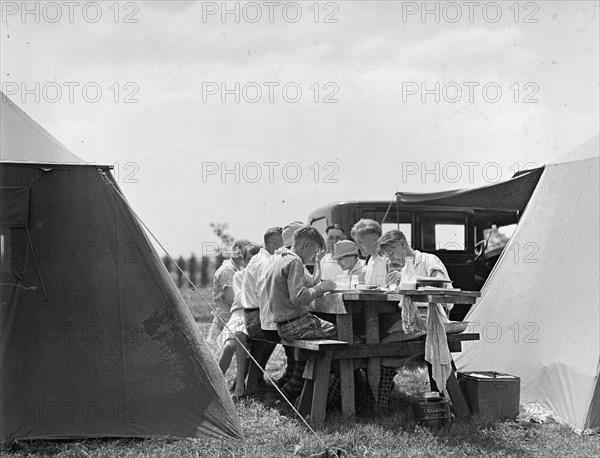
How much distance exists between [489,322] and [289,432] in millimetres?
2888

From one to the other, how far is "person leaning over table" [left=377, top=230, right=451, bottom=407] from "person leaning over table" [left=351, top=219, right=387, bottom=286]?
0.32 meters

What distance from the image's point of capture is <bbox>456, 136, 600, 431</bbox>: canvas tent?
4.89m

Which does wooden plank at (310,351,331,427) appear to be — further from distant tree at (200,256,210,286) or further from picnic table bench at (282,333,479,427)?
distant tree at (200,256,210,286)

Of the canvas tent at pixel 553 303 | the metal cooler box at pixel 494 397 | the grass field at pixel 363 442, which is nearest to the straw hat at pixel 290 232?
the grass field at pixel 363 442

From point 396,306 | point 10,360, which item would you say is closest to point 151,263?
point 10,360

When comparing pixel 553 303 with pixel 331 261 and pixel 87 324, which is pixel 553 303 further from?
pixel 87 324

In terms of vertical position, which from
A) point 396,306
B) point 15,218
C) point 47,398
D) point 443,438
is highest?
point 15,218

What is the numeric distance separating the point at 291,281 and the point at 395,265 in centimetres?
97

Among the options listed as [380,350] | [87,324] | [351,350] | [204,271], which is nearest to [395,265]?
[380,350]

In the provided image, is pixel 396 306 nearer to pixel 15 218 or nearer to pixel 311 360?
pixel 311 360

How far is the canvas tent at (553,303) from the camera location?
16.1 feet

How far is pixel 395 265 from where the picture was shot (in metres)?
5.18

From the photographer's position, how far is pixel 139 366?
4219 millimetres

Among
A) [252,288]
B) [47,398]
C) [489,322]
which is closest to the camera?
[47,398]
